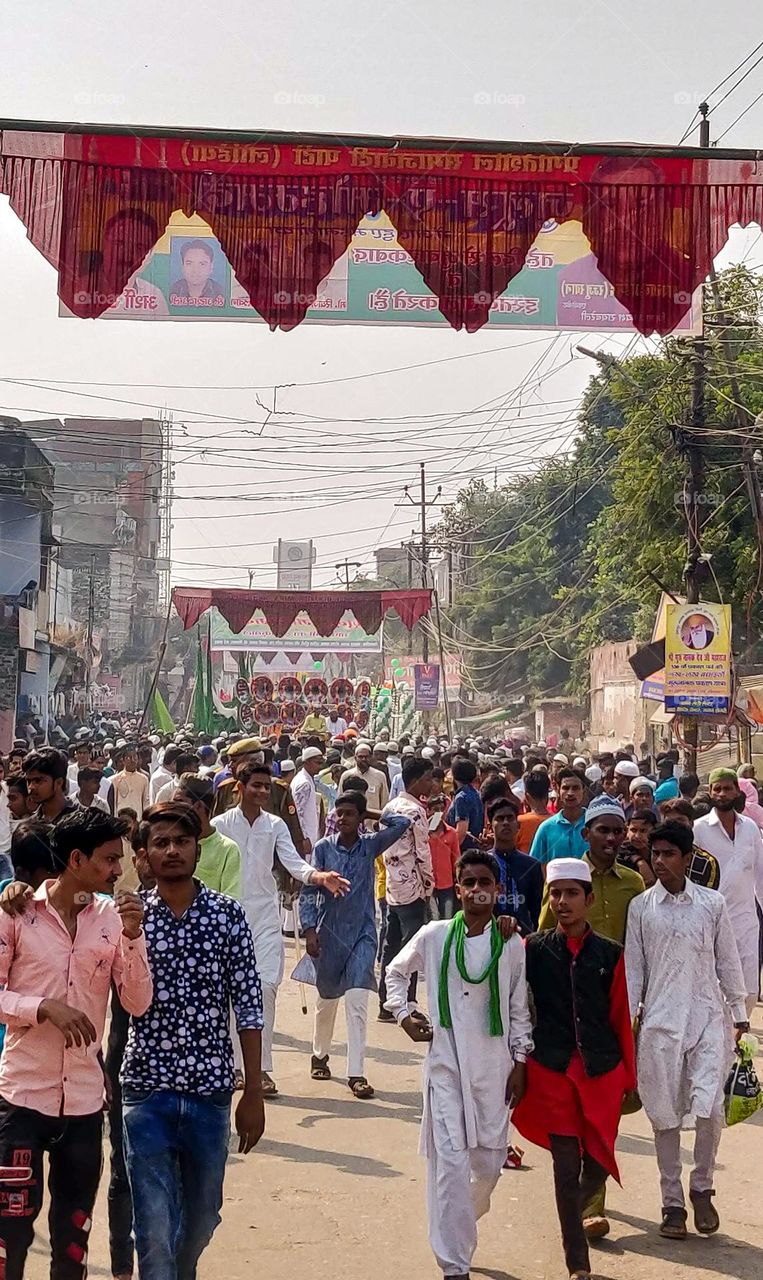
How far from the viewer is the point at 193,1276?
14.6 ft

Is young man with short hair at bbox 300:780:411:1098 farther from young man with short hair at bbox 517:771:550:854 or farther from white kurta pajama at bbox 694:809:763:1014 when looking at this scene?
white kurta pajama at bbox 694:809:763:1014

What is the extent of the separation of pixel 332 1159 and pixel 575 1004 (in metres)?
2.30

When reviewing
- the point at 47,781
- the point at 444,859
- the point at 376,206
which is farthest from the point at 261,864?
the point at 444,859

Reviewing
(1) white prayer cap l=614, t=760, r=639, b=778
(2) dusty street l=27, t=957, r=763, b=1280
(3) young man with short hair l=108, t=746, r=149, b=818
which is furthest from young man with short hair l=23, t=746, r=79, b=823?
(1) white prayer cap l=614, t=760, r=639, b=778

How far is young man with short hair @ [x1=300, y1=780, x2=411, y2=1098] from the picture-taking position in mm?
8703

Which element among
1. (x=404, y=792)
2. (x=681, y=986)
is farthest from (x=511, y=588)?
(x=681, y=986)

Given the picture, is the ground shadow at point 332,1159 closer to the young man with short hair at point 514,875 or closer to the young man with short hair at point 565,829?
the young man with short hair at point 514,875

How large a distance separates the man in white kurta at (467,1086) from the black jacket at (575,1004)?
4.2 inches

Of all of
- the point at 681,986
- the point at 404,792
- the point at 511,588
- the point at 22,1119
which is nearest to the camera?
the point at 22,1119

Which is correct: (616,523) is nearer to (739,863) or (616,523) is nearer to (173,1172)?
(739,863)

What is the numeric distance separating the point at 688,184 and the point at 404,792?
4.30m

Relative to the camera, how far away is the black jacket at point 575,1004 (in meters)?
5.46

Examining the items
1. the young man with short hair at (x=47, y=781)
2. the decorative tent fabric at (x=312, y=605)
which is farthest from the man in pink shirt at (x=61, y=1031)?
the decorative tent fabric at (x=312, y=605)

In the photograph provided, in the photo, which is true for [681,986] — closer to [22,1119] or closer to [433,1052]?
[433,1052]
